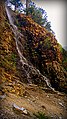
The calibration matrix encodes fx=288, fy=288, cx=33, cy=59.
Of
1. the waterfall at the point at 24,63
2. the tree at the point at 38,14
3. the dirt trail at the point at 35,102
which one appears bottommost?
the dirt trail at the point at 35,102

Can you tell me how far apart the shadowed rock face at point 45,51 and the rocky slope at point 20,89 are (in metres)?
0.01

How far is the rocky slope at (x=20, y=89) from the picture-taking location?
2590 millimetres

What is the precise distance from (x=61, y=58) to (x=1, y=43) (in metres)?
0.60

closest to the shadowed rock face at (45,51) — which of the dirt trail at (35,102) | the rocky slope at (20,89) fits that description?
the rocky slope at (20,89)

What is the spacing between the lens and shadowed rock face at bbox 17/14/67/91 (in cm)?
278

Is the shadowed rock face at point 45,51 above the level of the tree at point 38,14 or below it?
below

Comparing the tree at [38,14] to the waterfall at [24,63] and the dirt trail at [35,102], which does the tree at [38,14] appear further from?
the dirt trail at [35,102]

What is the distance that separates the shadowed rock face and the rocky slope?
1 cm

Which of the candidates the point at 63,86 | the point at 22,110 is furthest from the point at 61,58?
the point at 22,110

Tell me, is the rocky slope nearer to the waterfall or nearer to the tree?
the waterfall

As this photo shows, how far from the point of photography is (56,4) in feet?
8.98

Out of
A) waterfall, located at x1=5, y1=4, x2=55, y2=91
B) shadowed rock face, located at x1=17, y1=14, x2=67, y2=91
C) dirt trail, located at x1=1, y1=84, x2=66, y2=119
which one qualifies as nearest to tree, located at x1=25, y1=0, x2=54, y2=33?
shadowed rock face, located at x1=17, y1=14, x2=67, y2=91

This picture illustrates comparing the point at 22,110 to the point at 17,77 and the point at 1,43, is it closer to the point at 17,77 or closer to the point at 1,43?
the point at 17,77

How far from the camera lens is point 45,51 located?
2846 millimetres
